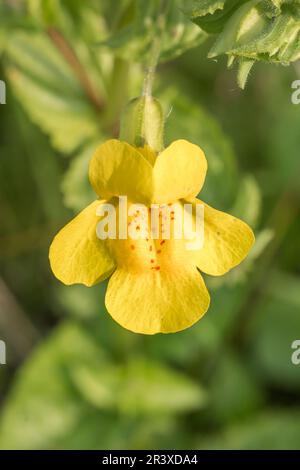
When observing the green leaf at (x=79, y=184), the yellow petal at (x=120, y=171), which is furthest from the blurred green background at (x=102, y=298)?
the yellow petal at (x=120, y=171)

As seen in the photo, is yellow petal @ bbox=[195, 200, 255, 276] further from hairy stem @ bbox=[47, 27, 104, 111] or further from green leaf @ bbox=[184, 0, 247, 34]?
hairy stem @ bbox=[47, 27, 104, 111]

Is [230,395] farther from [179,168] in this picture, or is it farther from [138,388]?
[179,168]

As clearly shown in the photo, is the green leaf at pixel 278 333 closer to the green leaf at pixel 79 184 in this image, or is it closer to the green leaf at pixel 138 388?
the green leaf at pixel 138 388

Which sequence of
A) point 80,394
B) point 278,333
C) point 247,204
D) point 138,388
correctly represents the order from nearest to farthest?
point 247,204 < point 138,388 < point 80,394 < point 278,333

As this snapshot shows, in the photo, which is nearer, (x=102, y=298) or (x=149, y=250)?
(x=149, y=250)

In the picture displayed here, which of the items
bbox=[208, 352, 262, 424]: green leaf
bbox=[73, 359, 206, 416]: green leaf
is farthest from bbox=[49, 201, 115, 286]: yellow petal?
bbox=[208, 352, 262, 424]: green leaf

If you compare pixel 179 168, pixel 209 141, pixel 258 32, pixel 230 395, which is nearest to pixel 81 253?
pixel 179 168
